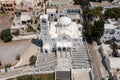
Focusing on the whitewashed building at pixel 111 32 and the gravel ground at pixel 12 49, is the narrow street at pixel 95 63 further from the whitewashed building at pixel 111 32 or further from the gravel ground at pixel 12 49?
the gravel ground at pixel 12 49

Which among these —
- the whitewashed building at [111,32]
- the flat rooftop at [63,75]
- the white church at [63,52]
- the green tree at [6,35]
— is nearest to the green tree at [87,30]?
the white church at [63,52]

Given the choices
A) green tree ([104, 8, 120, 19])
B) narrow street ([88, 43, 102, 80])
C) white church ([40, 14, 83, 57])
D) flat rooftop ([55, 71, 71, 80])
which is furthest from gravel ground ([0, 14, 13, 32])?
green tree ([104, 8, 120, 19])

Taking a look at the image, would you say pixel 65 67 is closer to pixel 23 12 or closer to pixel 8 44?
pixel 8 44

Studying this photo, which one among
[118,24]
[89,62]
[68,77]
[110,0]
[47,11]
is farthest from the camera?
[110,0]

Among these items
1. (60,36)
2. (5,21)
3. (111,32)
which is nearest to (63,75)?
(60,36)

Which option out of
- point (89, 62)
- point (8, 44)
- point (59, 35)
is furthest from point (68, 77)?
point (8, 44)

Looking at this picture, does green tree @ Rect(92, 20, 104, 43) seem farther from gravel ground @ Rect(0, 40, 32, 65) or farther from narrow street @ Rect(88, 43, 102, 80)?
gravel ground @ Rect(0, 40, 32, 65)

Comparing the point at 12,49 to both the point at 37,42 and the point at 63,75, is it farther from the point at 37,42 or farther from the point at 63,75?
the point at 63,75

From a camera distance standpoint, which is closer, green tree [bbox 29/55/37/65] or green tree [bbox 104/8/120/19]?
green tree [bbox 29/55/37/65]
